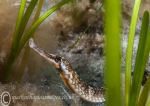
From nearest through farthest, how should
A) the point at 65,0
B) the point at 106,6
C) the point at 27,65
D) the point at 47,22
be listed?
the point at 106,6 → the point at 65,0 → the point at 27,65 → the point at 47,22

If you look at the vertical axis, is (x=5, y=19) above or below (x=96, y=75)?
above

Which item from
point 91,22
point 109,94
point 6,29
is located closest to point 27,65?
point 6,29

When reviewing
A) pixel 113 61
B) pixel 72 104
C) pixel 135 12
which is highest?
pixel 135 12

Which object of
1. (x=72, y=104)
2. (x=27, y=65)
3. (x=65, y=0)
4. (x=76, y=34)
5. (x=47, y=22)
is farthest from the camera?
(x=76, y=34)

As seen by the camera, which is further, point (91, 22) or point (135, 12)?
point (91, 22)

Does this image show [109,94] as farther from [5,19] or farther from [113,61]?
[5,19]

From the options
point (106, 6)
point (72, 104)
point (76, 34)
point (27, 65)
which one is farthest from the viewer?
point (76, 34)

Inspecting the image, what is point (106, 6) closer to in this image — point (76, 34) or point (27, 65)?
point (27, 65)

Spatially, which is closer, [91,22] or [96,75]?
[96,75]

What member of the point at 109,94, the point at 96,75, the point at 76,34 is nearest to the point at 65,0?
the point at 96,75
